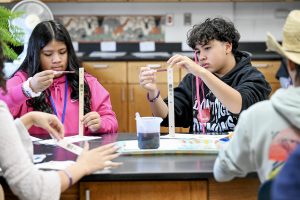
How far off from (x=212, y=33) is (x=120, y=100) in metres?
2.58

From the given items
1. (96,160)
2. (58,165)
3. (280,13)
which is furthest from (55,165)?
(280,13)

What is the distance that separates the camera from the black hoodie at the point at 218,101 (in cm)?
208

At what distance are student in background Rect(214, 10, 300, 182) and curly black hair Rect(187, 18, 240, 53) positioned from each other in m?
0.92

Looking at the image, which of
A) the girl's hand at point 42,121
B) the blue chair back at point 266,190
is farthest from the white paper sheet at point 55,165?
the blue chair back at point 266,190

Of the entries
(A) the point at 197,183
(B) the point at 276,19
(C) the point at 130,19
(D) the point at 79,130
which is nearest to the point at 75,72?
(D) the point at 79,130

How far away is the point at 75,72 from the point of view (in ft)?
7.32

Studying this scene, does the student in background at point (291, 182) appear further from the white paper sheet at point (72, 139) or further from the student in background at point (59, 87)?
the student in background at point (59, 87)

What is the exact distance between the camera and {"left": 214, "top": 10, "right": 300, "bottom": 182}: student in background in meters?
1.14

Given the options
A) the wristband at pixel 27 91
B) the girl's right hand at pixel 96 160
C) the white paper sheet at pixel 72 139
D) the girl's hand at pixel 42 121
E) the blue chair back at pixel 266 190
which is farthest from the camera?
the wristband at pixel 27 91

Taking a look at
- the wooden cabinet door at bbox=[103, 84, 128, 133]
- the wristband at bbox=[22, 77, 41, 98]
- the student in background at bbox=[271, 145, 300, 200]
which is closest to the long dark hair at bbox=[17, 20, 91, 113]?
the wristband at bbox=[22, 77, 41, 98]

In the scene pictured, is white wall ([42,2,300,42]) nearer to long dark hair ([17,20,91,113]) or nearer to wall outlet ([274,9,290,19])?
wall outlet ([274,9,290,19])

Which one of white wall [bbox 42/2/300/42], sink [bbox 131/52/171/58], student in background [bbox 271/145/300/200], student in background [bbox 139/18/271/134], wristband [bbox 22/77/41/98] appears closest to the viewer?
student in background [bbox 271/145/300/200]

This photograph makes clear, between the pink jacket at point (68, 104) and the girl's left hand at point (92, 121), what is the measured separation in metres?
0.04

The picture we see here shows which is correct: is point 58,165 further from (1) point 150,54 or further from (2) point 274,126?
(1) point 150,54
